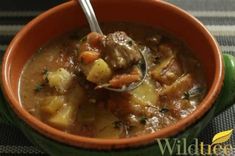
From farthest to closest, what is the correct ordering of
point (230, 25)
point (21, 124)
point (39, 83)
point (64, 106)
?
point (230, 25)
point (39, 83)
point (64, 106)
point (21, 124)

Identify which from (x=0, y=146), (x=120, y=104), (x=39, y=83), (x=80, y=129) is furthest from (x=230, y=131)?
(x=0, y=146)

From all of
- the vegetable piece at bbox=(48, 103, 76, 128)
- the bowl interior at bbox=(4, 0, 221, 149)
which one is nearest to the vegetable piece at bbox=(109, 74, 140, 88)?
the vegetable piece at bbox=(48, 103, 76, 128)

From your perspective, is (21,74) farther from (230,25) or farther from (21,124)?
(230,25)

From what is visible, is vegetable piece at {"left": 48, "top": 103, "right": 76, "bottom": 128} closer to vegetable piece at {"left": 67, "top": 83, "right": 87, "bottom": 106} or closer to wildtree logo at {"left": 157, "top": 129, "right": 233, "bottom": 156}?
vegetable piece at {"left": 67, "top": 83, "right": 87, "bottom": 106}

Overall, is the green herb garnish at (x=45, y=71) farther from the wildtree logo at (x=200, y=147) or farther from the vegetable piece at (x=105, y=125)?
the wildtree logo at (x=200, y=147)

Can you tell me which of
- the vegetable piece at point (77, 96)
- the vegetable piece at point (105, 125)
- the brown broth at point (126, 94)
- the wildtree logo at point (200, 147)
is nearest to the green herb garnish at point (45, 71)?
the brown broth at point (126, 94)

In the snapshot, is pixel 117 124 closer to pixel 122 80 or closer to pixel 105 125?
pixel 105 125
